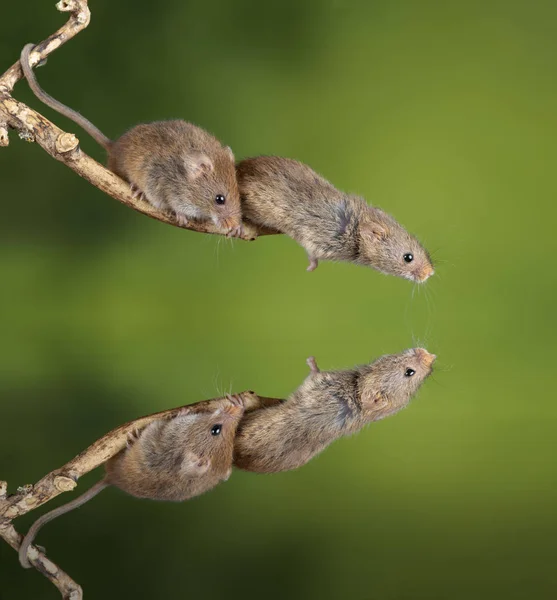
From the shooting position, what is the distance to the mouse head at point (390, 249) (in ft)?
15.6

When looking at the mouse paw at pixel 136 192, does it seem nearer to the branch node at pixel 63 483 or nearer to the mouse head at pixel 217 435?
the mouse head at pixel 217 435

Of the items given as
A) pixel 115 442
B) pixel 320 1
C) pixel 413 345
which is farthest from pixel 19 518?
pixel 320 1

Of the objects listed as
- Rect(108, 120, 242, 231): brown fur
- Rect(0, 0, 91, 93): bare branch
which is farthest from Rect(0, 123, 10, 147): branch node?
Rect(108, 120, 242, 231): brown fur

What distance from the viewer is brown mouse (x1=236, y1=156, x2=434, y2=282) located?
15.2 feet

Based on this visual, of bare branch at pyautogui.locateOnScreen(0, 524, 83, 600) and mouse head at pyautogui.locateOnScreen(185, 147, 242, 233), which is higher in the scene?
mouse head at pyautogui.locateOnScreen(185, 147, 242, 233)

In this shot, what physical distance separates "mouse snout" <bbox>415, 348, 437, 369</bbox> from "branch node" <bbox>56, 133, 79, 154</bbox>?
220 centimetres

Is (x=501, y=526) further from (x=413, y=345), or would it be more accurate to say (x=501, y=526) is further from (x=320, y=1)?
(x=320, y=1)

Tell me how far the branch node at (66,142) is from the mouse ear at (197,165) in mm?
549

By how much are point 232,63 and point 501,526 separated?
4388mm

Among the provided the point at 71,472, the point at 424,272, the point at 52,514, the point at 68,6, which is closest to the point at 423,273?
the point at 424,272

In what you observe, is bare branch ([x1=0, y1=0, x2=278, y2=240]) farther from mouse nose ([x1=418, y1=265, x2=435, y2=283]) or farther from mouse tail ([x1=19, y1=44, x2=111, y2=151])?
mouse nose ([x1=418, y1=265, x2=435, y2=283])

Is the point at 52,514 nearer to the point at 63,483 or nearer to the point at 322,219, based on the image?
the point at 63,483

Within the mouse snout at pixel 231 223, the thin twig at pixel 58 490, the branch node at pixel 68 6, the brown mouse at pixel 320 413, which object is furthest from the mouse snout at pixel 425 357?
the branch node at pixel 68 6

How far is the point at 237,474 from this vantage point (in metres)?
3.39
